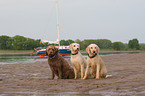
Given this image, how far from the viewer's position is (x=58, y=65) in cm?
579

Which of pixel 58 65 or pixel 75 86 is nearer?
pixel 75 86

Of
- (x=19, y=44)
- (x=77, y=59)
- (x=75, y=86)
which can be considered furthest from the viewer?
(x=19, y=44)

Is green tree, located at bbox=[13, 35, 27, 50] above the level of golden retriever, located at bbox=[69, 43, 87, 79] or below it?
above

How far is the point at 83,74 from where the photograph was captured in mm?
5887

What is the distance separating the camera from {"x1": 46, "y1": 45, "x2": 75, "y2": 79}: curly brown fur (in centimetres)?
578

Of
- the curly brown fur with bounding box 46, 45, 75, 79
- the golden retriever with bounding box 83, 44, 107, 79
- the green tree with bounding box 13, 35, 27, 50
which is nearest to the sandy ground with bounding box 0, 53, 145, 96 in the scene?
the curly brown fur with bounding box 46, 45, 75, 79

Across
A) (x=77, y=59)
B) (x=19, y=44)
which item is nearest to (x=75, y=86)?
(x=77, y=59)

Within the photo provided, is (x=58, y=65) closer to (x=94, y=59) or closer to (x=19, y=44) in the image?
(x=94, y=59)

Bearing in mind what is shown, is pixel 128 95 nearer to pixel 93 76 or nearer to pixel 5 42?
pixel 93 76

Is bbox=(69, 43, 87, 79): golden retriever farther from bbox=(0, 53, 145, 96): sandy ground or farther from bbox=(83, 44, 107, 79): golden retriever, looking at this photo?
bbox=(0, 53, 145, 96): sandy ground

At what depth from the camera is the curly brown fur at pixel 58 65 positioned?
19.0 feet

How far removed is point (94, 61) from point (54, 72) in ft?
5.02

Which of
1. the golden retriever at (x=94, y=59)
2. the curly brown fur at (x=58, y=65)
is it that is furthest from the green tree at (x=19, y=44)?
the golden retriever at (x=94, y=59)

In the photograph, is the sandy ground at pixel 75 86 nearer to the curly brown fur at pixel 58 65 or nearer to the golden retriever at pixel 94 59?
the curly brown fur at pixel 58 65
